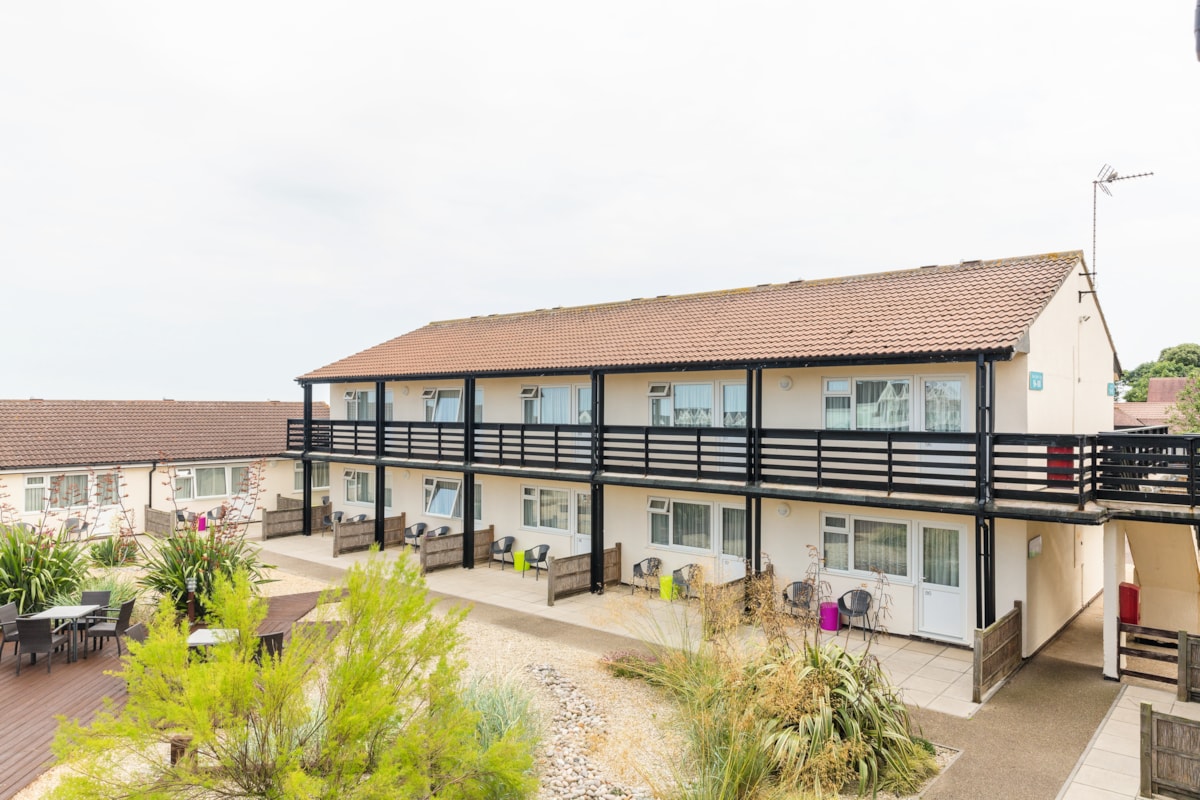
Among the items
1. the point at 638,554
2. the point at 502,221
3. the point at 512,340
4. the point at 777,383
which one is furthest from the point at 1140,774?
the point at 502,221

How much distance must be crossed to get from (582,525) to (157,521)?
46.7 ft

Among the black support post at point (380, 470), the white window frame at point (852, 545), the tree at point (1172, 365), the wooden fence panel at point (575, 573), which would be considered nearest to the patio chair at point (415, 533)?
the black support post at point (380, 470)

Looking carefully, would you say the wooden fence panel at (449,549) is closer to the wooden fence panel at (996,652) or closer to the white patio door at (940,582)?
the white patio door at (940,582)

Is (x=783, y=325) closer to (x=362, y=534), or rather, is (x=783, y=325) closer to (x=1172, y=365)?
(x=362, y=534)

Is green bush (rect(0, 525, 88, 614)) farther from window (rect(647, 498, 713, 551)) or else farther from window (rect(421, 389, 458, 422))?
window (rect(647, 498, 713, 551))

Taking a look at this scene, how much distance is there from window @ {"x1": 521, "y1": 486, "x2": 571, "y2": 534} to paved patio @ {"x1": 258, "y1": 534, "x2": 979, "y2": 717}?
4.46ft

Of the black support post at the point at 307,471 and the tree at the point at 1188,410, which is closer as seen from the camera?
the black support post at the point at 307,471

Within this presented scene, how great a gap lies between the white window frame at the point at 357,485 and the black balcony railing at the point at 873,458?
15.5 ft

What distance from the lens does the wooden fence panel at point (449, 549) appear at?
56.3ft

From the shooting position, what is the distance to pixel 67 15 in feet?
38.7

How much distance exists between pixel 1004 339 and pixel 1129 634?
4859mm

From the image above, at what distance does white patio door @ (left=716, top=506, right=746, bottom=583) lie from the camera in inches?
565

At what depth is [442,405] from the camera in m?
20.5

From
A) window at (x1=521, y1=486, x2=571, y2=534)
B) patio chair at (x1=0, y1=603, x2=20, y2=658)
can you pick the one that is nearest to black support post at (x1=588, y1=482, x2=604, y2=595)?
window at (x1=521, y1=486, x2=571, y2=534)
